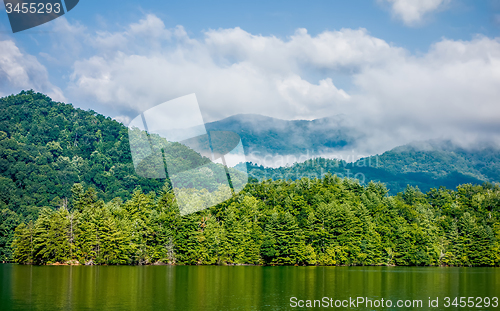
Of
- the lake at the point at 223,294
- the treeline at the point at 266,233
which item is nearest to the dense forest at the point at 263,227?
the treeline at the point at 266,233

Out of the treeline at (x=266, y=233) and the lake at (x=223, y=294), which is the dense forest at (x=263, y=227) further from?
the lake at (x=223, y=294)

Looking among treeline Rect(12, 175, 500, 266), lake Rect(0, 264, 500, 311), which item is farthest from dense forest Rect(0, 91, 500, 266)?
lake Rect(0, 264, 500, 311)

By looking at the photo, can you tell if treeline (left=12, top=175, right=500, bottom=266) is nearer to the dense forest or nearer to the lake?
the dense forest

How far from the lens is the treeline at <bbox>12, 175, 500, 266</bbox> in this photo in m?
58.0

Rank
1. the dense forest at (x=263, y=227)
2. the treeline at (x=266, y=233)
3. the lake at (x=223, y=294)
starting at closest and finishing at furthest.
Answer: the lake at (x=223, y=294), the treeline at (x=266, y=233), the dense forest at (x=263, y=227)

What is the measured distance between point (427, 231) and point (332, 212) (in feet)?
51.8

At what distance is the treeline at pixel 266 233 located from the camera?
5797 cm

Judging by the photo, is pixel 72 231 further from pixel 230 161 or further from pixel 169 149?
pixel 169 149

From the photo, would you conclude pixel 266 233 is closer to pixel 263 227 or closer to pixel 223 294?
pixel 263 227

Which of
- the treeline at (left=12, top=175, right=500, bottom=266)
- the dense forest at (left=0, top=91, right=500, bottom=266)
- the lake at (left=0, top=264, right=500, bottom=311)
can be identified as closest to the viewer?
the lake at (left=0, top=264, right=500, bottom=311)

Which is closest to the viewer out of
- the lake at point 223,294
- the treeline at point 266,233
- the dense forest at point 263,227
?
the lake at point 223,294

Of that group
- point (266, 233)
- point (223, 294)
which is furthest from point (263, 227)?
point (223, 294)

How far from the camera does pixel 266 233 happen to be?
2445 inches

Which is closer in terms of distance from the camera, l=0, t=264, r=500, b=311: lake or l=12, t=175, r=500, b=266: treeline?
l=0, t=264, r=500, b=311: lake
